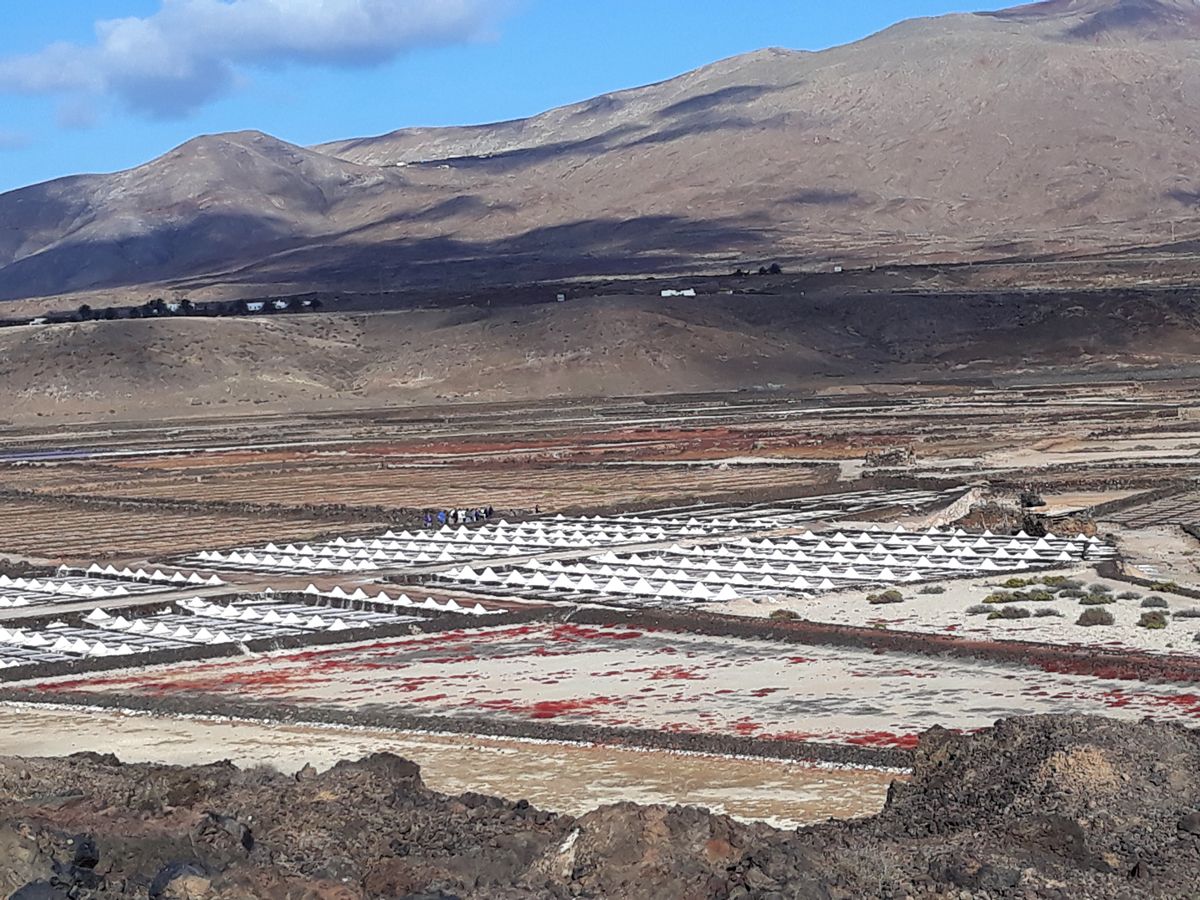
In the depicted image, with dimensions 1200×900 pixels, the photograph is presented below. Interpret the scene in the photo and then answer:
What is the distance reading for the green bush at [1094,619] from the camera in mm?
27766

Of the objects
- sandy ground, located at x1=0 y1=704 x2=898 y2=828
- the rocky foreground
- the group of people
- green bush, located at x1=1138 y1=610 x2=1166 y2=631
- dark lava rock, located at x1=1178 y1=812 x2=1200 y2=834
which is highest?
the rocky foreground

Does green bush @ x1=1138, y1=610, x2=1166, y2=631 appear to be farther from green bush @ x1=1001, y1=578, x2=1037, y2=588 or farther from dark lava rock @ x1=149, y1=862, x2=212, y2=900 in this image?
dark lava rock @ x1=149, y1=862, x2=212, y2=900

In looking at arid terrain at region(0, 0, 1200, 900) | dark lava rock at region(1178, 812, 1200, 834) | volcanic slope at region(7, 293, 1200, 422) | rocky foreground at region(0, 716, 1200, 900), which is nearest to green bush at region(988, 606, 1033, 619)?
arid terrain at region(0, 0, 1200, 900)

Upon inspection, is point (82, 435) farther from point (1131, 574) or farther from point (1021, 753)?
point (1021, 753)

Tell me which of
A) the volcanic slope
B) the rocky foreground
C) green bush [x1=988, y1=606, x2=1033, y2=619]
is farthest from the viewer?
the volcanic slope

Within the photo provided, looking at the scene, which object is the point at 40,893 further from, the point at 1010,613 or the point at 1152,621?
the point at 1010,613

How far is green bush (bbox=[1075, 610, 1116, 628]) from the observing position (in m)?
27.8

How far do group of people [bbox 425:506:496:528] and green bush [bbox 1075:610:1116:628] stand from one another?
809 inches

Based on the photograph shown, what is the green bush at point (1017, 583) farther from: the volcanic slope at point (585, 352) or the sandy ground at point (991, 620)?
the volcanic slope at point (585, 352)

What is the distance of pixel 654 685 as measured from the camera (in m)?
24.7

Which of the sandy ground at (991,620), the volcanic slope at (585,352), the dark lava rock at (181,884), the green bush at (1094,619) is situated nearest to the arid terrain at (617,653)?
the dark lava rock at (181,884)

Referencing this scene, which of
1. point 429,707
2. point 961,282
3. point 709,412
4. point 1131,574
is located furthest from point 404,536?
point 961,282

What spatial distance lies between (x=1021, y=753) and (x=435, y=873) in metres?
4.67

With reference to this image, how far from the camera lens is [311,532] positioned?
4631 cm
